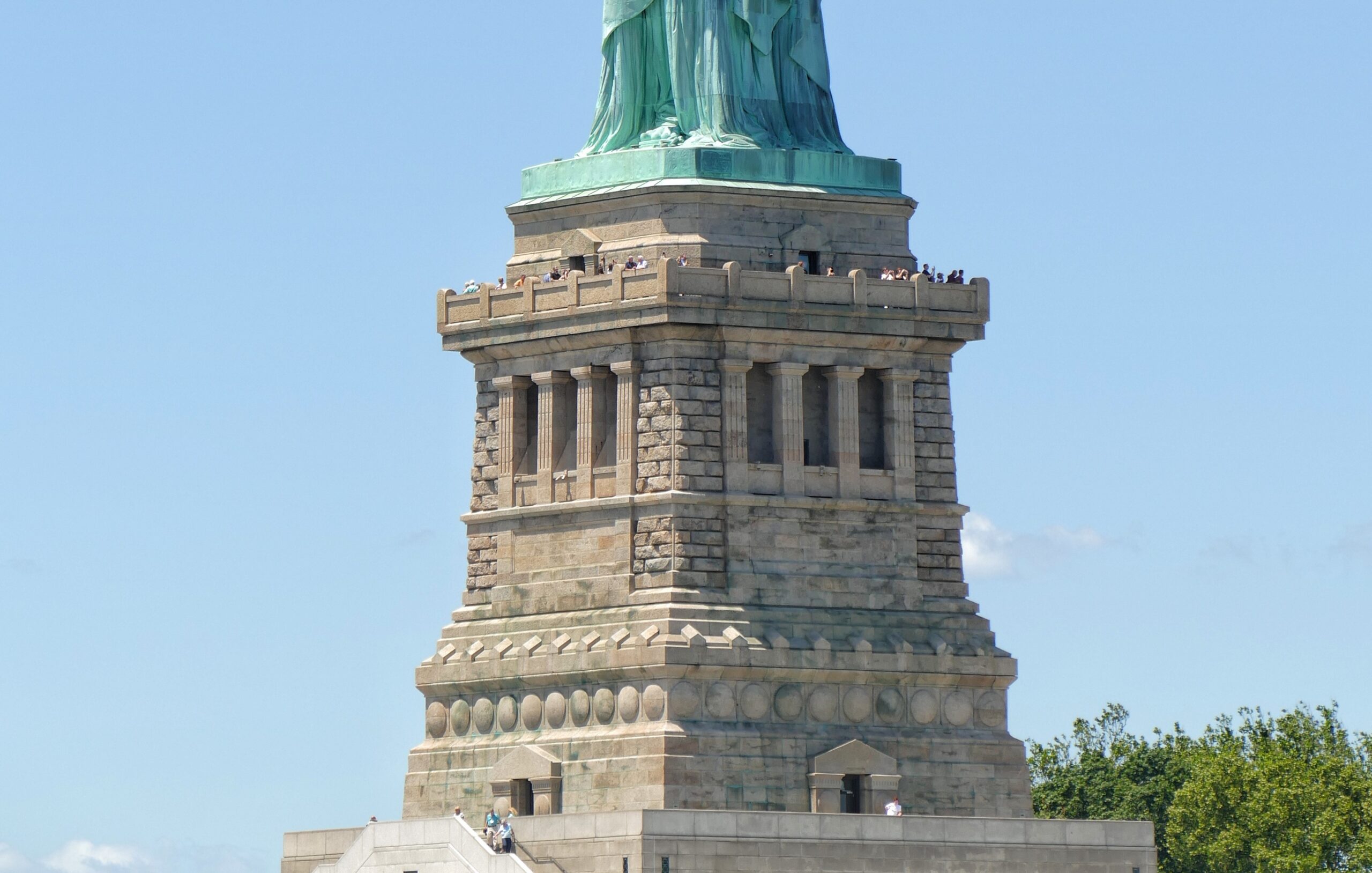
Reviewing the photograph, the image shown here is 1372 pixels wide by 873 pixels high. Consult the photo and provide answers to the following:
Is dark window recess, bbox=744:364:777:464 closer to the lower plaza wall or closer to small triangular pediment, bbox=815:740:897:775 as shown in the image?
small triangular pediment, bbox=815:740:897:775

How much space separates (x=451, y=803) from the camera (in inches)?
3287

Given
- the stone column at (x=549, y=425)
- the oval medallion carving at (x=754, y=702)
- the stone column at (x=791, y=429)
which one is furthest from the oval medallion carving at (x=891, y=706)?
the stone column at (x=549, y=425)

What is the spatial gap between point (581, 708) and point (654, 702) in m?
2.21

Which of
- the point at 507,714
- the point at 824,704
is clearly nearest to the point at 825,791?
the point at 824,704

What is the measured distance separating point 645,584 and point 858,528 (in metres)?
4.70

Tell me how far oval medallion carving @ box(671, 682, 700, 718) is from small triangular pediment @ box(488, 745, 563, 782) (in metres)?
2.99

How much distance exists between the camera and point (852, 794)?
81.1 metres

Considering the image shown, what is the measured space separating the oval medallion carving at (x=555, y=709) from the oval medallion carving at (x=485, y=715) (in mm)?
1592

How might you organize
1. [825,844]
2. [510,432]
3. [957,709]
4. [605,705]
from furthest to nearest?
[510,432]
[957,709]
[605,705]
[825,844]

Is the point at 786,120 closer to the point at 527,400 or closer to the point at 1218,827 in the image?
the point at 527,400

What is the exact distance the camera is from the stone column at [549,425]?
83.6 meters

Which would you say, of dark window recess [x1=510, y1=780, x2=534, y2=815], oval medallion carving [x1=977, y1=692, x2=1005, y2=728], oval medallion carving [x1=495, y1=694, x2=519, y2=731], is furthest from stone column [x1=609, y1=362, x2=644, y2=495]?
oval medallion carving [x1=977, y1=692, x2=1005, y2=728]

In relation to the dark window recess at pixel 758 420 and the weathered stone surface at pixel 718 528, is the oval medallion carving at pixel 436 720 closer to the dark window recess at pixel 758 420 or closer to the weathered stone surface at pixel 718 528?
the weathered stone surface at pixel 718 528

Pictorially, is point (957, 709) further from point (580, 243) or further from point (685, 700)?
point (580, 243)
